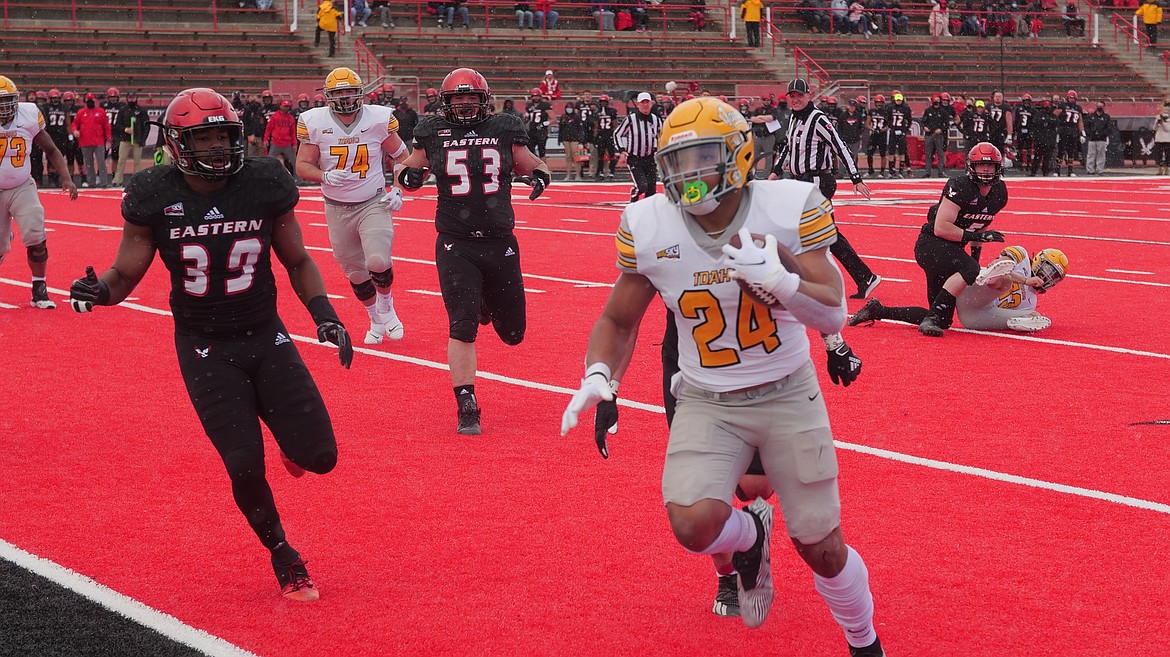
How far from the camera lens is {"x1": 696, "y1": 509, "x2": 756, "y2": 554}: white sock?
13.2 feet

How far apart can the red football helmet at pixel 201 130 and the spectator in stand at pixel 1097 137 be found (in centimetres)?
2985

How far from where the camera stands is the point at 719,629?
Result: 4469mm

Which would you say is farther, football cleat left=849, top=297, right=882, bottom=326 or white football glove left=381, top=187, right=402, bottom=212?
football cleat left=849, top=297, right=882, bottom=326

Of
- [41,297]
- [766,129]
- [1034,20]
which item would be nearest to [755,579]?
[41,297]

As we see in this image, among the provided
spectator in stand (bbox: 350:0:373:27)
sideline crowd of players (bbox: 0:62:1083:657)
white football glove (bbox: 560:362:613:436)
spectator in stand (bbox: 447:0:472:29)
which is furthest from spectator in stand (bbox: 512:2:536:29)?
white football glove (bbox: 560:362:613:436)

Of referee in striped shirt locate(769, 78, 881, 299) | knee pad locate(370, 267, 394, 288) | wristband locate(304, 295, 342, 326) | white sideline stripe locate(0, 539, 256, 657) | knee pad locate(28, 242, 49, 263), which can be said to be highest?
referee in striped shirt locate(769, 78, 881, 299)

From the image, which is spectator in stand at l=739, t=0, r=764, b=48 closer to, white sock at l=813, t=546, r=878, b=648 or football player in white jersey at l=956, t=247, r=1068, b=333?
football player in white jersey at l=956, t=247, r=1068, b=333

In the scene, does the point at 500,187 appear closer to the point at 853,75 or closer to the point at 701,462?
the point at 701,462

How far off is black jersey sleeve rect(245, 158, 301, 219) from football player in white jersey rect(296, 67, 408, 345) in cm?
485

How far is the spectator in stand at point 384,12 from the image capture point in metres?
36.0

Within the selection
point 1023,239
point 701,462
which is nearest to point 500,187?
point 701,462

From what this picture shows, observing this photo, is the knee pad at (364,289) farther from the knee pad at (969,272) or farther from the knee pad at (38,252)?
the knee pad at (969,272)

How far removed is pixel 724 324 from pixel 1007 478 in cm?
279

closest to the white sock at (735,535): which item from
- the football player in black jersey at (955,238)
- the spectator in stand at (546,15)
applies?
the football player in black jersey at (955,238)
